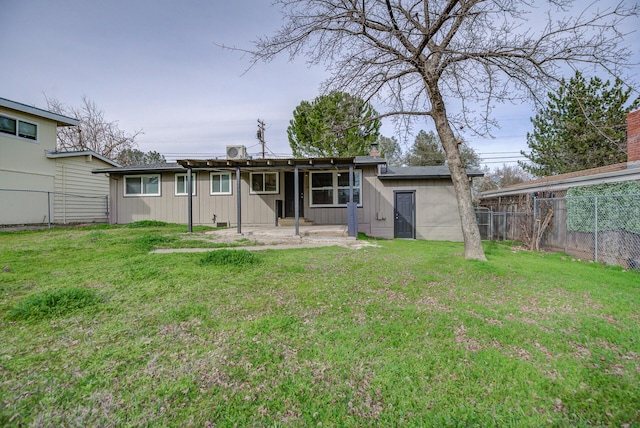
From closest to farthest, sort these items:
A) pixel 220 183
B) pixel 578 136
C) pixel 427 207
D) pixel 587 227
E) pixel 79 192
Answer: pixel 587 227 < pixel 427 207 < pixel 220 183 < pixel 79 192 < pixel 578 136

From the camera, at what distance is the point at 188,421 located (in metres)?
1.71

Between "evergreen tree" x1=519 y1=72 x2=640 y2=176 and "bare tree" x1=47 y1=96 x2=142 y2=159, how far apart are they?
28.2m

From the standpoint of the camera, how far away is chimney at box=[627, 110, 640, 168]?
868 centimetres

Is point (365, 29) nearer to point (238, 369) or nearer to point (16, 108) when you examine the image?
point (238, 369)

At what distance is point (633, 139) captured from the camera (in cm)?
891

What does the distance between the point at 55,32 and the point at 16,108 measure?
391 cm

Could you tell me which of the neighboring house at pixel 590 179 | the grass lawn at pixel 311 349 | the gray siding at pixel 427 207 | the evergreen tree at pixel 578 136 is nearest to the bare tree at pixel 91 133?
the gray siding at pixel 427 207

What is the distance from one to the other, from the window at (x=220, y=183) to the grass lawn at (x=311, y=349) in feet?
25.0

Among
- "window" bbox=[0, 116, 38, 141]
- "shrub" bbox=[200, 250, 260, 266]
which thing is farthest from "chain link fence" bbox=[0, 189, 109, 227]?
"shrub" bbox=[200, 250, 260, 266]

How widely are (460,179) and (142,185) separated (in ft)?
41.4

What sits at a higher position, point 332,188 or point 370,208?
point 332,188

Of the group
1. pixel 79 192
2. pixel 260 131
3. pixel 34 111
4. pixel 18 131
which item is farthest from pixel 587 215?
pixel 260 131

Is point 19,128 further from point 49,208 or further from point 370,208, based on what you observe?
point 370,208

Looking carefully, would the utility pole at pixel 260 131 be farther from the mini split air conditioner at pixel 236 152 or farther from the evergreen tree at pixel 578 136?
the evergreen tree at pixel 578 136
